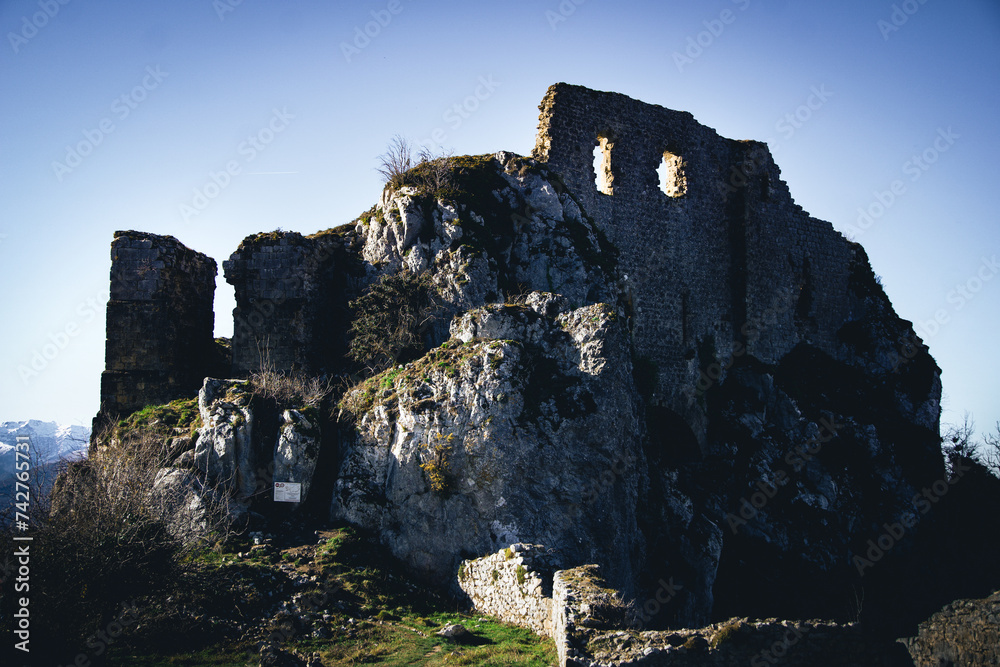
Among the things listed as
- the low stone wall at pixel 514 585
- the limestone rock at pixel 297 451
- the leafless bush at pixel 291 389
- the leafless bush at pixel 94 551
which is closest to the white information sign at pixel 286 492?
the limestone rock at pixel 297 451

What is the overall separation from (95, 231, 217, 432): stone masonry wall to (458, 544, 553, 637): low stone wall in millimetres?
9049

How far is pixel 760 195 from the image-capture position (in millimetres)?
25141

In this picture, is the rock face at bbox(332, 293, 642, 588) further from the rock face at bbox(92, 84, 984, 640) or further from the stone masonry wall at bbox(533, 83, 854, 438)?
the stone masonry wall at bbox(533, 83, 854, 438)

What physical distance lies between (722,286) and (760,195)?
377cm

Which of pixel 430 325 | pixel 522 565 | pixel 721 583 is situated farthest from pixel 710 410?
pixel 522 565

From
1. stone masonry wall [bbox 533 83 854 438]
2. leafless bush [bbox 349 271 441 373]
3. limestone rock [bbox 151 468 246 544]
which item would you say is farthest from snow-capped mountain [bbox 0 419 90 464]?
stone masonry wall [bbox 533 83 854 438]

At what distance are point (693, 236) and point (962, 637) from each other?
12.6 meters

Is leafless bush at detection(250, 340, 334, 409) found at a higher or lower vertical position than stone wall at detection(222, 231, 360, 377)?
lower

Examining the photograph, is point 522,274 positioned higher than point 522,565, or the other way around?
point 522,274

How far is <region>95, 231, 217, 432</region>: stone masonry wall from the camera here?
17438 mm

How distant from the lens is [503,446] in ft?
45.5

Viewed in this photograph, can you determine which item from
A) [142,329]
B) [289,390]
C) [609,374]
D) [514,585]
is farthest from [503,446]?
[142,329]

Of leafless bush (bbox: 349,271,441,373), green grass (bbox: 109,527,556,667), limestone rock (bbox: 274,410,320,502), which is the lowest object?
green grass (bbox: 109,527,556,667)

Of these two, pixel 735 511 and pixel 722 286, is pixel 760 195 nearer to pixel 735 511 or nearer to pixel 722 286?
pixel 722 286
